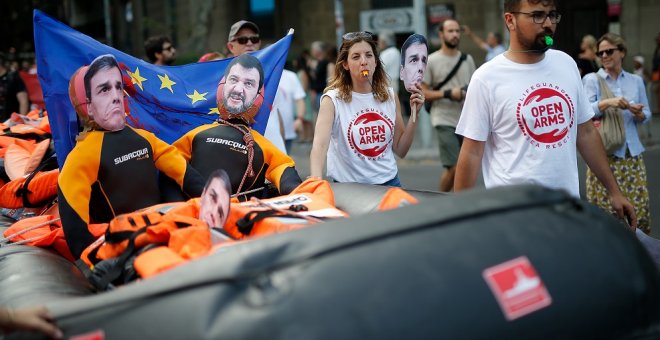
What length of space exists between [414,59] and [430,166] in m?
8.28

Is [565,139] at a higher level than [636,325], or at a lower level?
higher

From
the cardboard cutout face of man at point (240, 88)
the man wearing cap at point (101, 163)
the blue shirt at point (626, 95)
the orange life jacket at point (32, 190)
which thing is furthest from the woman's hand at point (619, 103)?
the orange life jacket at point (32, 190)

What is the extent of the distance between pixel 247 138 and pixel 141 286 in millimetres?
2540

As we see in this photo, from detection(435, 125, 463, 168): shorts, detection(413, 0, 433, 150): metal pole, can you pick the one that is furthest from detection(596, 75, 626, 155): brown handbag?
detection(413, 0, 433, 150): metal pole

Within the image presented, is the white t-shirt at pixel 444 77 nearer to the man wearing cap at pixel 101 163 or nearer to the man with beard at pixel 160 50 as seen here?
the man with beard at pixel 160 50

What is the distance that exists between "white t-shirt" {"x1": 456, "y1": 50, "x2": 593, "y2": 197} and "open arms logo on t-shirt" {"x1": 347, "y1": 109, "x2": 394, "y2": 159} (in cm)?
125

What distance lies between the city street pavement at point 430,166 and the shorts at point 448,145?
1.79 meters

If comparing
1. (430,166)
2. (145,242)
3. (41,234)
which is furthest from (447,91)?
(145,242)

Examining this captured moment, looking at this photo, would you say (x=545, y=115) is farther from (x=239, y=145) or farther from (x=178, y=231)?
(x=178, y=231)

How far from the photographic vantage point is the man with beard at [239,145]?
5117mm

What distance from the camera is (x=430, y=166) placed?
46.2 ft

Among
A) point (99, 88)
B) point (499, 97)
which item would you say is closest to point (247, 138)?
point (99, 88)

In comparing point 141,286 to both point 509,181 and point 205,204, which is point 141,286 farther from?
point 509,181

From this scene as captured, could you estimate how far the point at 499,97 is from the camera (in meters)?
4.63
